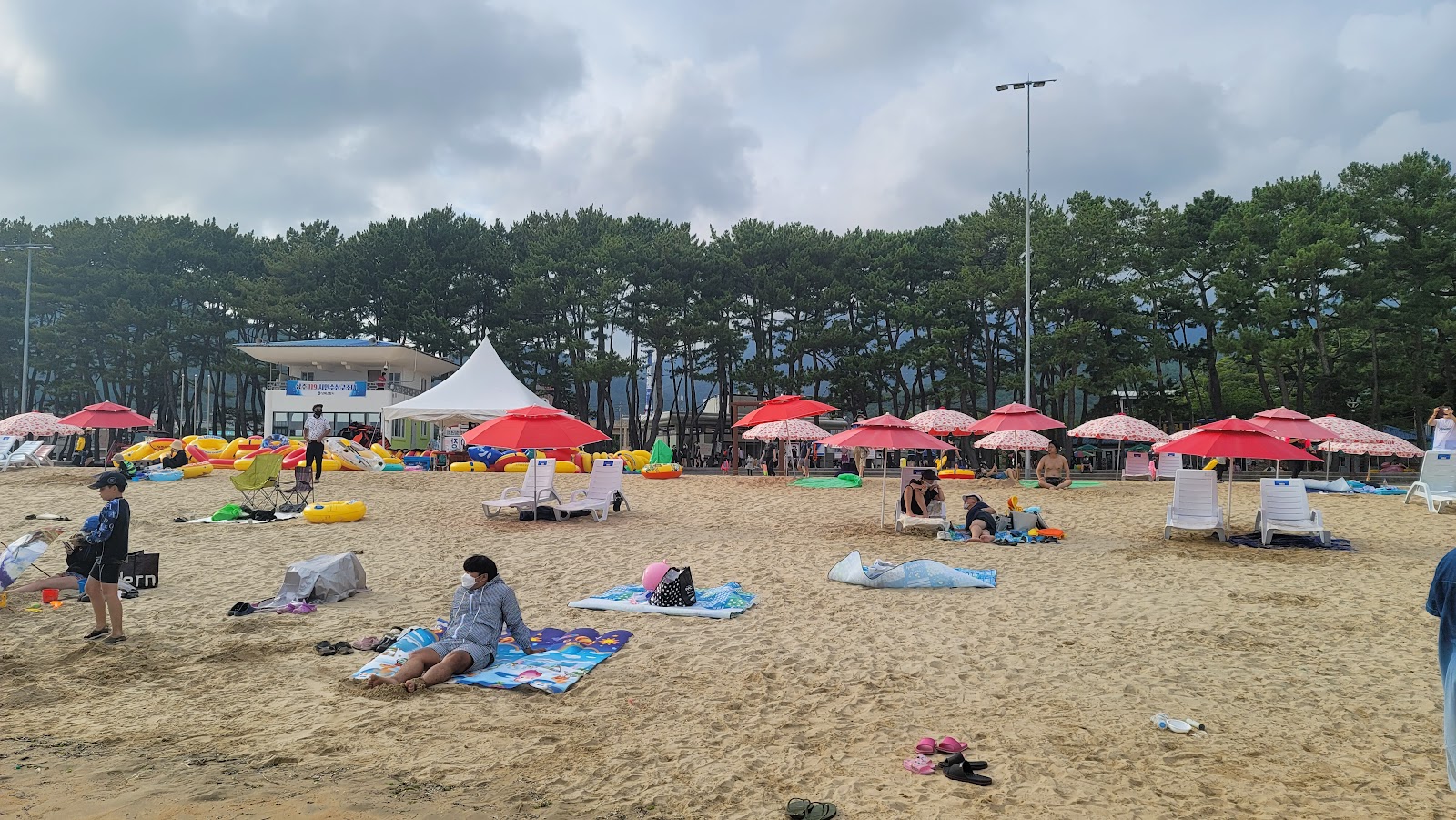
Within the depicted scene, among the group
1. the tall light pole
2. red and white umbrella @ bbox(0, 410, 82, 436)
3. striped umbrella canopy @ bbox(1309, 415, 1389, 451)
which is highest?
the tall light pole

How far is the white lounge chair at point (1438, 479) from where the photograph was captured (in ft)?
44.8

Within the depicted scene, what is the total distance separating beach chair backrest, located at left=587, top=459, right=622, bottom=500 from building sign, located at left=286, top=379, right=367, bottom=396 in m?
23.7

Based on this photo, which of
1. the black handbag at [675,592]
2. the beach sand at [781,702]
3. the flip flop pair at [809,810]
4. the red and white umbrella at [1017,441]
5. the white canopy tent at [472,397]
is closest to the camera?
the flip flop pair at [809,810]

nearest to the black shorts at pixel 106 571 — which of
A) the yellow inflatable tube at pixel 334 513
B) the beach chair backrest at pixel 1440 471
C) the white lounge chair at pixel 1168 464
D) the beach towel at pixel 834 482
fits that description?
the yellow inflatable tube at pixel 334 513

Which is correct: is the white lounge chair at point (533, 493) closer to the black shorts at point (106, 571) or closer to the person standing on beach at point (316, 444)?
the person standing on beach at point (316, 444)

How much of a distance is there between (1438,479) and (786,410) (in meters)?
11.8

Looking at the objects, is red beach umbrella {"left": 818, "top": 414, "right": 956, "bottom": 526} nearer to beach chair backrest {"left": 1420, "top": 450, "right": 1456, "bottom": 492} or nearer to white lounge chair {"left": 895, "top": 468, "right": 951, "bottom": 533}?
white lounge chair {"left": 895, "top": 468, "right": 951, "bottom": 533}

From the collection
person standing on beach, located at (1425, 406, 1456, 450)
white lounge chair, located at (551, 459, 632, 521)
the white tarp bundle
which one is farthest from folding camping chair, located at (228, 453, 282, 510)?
person standing on beach, located at (1425, 406, 1456, 450)

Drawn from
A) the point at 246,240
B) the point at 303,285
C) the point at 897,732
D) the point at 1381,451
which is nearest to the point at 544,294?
the point at 303,285

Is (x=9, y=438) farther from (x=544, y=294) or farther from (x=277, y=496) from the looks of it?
(x=544, y=294)

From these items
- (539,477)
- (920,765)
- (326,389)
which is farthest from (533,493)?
(326,389)

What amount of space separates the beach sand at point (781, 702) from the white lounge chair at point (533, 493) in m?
3.03

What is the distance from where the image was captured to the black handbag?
6.97m

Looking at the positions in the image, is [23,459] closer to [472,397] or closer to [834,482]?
[472,397]
